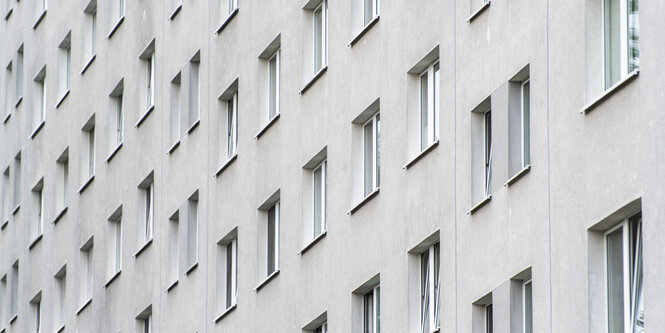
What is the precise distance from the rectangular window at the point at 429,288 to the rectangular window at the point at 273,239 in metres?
7.16

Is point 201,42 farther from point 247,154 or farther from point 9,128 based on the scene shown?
point 9,128

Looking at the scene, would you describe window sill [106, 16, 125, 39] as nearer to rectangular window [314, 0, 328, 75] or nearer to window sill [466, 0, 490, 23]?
rectangular window [314, 0, 328, 75]

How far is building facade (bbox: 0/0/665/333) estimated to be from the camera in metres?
31.7

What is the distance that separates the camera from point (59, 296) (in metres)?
60.3

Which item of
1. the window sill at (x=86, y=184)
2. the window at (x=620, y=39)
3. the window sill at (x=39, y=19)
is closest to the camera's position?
the window at (x=620, y=39)

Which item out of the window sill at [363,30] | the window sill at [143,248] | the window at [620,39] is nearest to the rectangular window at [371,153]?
the window sill at [363,30]

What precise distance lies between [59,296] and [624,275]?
1231 inches

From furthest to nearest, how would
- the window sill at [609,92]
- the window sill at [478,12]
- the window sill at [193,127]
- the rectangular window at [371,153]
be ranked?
the window sill at [193,127] < the rectangular window at [371,153] < the window sill at [478,12] < the window sill at [609,92]

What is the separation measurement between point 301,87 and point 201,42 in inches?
261

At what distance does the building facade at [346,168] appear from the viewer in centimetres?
3166

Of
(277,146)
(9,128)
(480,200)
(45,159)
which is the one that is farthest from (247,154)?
(9,128)

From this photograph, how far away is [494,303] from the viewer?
34.3m

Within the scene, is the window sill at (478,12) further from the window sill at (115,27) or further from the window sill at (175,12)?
the window sill at (115,27)

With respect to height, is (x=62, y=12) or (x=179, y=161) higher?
(x=62, y=12)
